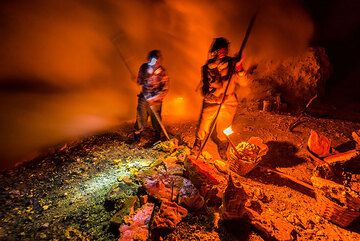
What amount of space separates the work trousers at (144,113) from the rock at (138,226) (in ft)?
10.5

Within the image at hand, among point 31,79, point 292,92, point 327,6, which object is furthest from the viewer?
point 31,79

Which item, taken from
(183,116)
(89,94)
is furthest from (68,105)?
(183,116)

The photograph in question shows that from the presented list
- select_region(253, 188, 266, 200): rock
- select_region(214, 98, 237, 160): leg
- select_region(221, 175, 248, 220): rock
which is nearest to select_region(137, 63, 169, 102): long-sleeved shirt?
select_region(214, 98, 237, 160): leg

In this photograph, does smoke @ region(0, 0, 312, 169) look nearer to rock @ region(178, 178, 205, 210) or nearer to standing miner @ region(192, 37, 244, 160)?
standing miner @ region(192, 37, 244, 160)

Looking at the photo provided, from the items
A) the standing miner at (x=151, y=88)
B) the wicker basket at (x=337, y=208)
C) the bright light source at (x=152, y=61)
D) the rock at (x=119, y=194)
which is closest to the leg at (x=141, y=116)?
the standing miner at (x=151, y=88)

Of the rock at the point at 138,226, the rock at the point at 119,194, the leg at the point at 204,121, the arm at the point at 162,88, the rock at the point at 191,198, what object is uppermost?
the arm at the point at 162,88

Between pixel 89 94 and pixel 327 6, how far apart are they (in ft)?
35.7

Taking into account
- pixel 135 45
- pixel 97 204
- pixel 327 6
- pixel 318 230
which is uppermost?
pixel 327 6

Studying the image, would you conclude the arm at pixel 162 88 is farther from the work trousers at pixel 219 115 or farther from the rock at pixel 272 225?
the rock at pixel 272 225

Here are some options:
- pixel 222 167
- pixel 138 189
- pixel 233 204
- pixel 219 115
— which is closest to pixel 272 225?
pixel 233 204

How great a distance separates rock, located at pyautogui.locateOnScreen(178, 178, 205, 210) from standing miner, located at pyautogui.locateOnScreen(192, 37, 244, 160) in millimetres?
1805

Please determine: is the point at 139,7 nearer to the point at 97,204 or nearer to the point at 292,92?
the point at 292,92

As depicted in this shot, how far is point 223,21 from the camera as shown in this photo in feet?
34.7

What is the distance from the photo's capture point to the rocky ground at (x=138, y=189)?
405cm
